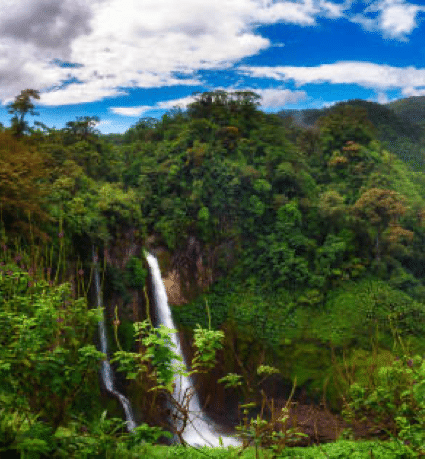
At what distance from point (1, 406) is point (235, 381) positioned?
5.77ft

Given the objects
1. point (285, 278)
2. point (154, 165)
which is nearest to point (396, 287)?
point (285, 278)

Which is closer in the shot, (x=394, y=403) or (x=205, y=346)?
(x=205, y=346)

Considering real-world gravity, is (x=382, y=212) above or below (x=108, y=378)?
above

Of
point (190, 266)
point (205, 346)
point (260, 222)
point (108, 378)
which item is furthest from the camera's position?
point (260, 222)

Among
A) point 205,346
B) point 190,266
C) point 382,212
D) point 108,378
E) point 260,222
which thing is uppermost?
point 382,212

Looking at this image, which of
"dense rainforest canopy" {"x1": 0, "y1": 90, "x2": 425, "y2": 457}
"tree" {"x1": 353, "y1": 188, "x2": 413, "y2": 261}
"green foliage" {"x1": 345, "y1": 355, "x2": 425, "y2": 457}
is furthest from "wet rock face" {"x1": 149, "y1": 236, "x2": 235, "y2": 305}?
"green foliage" {"x1": 345, "y1": 355, "x2": 425, "y2": 457}

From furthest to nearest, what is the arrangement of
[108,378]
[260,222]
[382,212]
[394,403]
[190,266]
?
[260,222] → [190,266] → [382,212] → [108,378] → [394,403]

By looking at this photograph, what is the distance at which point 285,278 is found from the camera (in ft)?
51.7

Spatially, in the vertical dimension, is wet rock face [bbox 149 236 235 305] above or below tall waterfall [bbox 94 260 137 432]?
above

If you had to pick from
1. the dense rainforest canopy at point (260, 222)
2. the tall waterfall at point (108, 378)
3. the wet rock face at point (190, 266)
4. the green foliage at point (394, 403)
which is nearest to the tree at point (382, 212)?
the dense rainforest canopy at point (260, 222)

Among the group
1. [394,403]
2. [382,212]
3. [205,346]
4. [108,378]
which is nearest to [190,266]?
[108,378]

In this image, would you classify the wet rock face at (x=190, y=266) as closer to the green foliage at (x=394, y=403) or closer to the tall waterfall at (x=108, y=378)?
the tall waterfall at (x=108, y=378)

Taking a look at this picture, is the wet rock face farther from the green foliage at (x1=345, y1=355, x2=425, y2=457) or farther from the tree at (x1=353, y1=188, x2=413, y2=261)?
the green foliage at (x1=345, y1=355, x2=425, y2=457)

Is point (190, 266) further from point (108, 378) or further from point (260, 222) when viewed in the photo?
point (108, 378)
